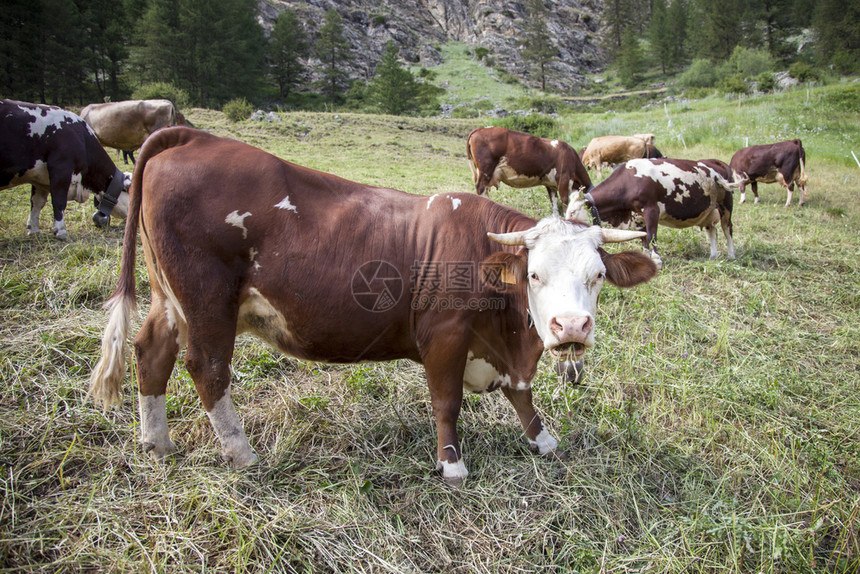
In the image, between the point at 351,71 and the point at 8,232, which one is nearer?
the point at 8,232

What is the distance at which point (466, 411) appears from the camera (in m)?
3.58

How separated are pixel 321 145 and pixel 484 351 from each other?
17.9 meters

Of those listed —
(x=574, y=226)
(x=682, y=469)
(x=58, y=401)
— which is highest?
(x=574, y=226)

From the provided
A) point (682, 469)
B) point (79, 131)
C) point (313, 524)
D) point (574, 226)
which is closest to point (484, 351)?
point (574, 226)

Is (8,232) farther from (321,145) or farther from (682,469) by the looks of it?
(321,145)

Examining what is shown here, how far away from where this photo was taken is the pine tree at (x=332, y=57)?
62.8m

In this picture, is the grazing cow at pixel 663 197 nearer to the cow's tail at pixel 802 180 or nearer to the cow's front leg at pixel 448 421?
the cow's front leg at pixel 448 421

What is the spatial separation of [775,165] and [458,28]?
3713 inches

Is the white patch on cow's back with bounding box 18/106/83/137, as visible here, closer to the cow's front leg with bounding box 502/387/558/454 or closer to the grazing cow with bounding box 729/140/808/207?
the cow's front leg with bounding box 502/387/558/454

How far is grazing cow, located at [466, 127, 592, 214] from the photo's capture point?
33.8ft

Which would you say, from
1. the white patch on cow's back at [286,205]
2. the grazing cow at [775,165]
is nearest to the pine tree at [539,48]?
the grazing cow at [775,165]

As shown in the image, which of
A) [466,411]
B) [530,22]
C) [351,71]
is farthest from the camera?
[530,22]

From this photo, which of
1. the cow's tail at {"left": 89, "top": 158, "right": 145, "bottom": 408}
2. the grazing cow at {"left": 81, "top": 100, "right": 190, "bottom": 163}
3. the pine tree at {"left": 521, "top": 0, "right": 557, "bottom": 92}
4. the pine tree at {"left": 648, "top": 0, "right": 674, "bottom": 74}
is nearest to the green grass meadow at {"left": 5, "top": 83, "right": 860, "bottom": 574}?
the cow's tail at {"left": 89, "top": 158, "right": 145, "bottom": 408}

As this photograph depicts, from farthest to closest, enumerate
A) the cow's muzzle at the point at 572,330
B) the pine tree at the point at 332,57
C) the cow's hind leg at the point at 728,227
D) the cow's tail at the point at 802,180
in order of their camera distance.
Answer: the pine tree at the point at 332,57 < the cow's tail at the point at 802,180 < the cow's hind leg at the point at 728,227 < the cow's muzzle at the point at 572,330
